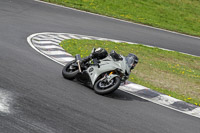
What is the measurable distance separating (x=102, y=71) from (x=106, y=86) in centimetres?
47

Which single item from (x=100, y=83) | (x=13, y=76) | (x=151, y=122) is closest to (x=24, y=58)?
(x=13, y=76)

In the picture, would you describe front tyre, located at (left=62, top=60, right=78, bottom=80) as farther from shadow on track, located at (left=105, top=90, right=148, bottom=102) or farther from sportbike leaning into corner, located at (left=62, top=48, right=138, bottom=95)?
shadow on track, located at (left=105, top=90, right=148, bottom=102)

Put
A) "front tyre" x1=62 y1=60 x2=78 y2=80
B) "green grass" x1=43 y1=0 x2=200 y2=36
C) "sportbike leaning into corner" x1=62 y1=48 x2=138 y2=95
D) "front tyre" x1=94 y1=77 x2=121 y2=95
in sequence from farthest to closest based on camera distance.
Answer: "green grass" x1=43 y1=0 x2=200 y2=36 → "front tyre" x1=62 y1=60 x2=78 y2=80 → "sportbike leaning into corner" x1=62 y1=48 x2=138 y2=95 → "front tyre" x1=94 y1=77 x2=121 y2=95

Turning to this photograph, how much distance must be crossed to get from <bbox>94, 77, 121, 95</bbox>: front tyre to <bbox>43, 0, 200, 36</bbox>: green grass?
538 inches

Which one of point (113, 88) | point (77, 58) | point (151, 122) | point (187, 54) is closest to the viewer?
point (151, 122)

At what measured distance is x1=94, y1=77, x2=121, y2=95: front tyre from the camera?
26.5 feet

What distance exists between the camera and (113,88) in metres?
8.05

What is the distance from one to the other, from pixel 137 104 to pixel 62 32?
324 inches

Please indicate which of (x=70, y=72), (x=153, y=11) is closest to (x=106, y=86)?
(x=70, y=72)

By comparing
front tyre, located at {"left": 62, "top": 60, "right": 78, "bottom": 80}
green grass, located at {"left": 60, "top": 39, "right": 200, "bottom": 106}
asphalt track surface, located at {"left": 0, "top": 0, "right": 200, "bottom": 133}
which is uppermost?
front tyre, located at {"left": 62, "top": 60, "right": 78, "bottom": 80}

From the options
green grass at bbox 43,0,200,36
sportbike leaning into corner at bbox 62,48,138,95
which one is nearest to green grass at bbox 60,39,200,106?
sportbike leaning into corner at bbox 62,48,138,95

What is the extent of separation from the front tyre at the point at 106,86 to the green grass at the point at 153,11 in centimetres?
1367

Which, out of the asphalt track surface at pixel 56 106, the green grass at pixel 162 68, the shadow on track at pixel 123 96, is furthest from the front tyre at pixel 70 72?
the green grass at pixel 162 68

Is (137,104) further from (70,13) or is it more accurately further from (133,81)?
(70,13)
